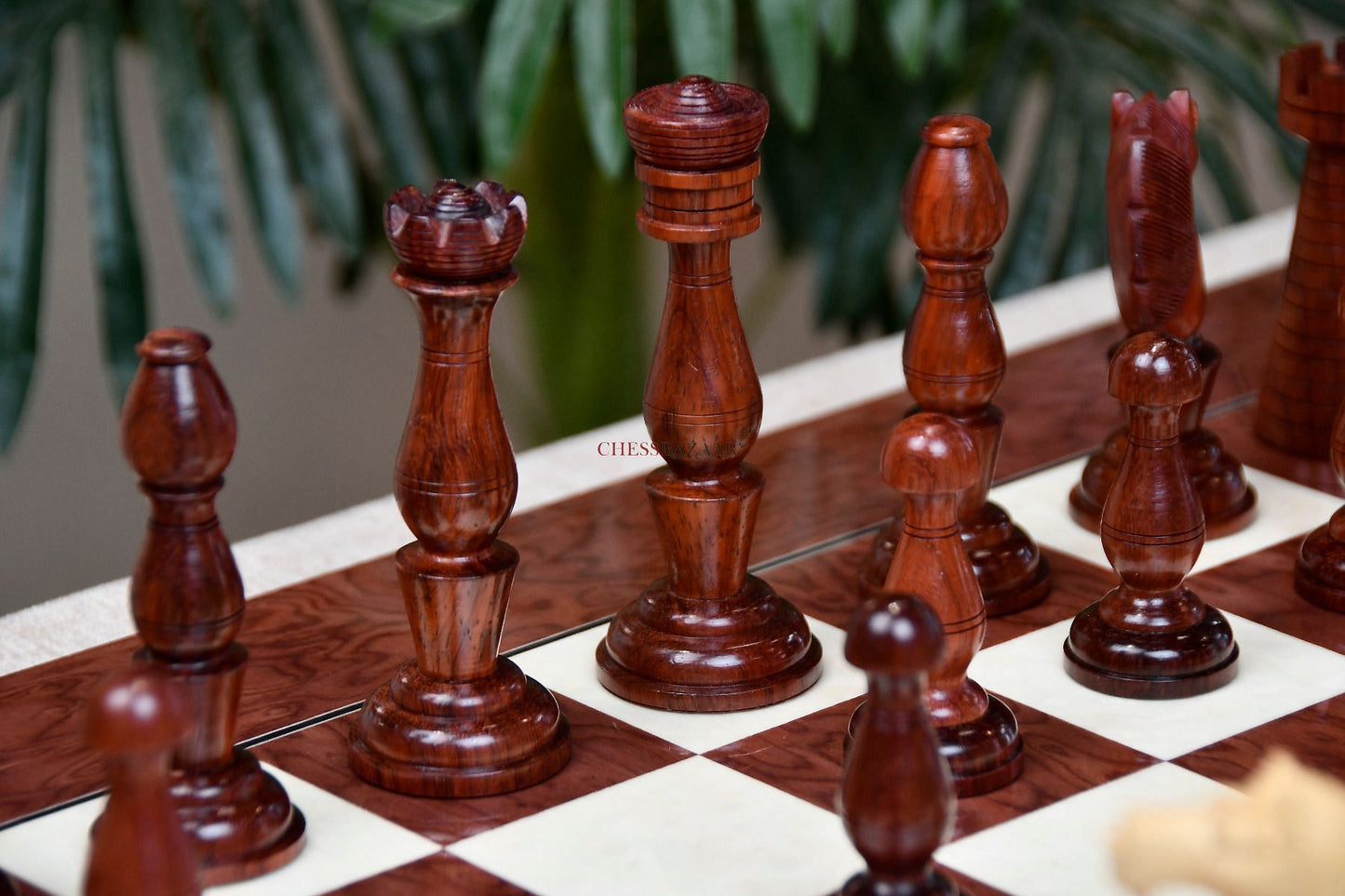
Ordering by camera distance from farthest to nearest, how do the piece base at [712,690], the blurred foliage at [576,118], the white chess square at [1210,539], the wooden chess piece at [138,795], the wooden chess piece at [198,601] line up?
the blurred foliage at [576,118] < the white chess square at [1210,539] < the piece base at [712,690] < the wooden chess piece at [198,601] < the wooden chess piece at [138,795]

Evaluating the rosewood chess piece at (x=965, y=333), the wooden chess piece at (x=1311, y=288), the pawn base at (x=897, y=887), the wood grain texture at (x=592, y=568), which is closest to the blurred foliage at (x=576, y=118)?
the wood grain texture at (x=592, y=568)

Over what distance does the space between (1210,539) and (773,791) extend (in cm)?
47

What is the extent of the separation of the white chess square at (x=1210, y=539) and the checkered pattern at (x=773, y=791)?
0.30 ft

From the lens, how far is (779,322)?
346 cm

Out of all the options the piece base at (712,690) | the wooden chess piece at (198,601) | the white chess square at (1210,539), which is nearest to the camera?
the wooden chess piece at (198,601)

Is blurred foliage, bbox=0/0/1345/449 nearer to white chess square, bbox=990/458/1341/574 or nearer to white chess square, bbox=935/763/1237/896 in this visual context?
white chess square, bbox=990/458/1341/574

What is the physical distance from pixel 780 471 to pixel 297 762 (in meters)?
0.51

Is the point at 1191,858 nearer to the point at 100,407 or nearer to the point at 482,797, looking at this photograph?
the point at 482,797

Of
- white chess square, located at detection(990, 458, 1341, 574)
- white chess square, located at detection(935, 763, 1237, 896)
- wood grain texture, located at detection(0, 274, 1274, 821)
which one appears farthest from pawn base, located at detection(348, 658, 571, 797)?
white chess square, located at detection(990, 458, 1341, 574)

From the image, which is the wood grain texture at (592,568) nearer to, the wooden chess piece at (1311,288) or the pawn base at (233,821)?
the wooden chess piece at (1311,288)

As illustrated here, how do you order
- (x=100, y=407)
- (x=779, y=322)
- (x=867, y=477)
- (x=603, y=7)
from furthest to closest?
(x=779, y=322) < (x=100, y=407) < (x=603, y=7) < (x=867, y=477)

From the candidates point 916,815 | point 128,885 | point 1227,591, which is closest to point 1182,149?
point 1227,591

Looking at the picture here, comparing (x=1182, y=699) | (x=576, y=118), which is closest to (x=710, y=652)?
(x=1182, y=699)

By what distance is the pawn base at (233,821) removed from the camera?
0.94 metres
